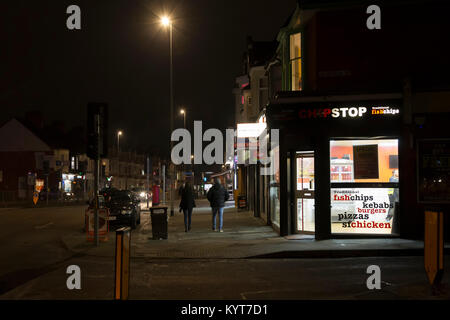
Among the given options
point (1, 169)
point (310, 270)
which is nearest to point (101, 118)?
point (310, 270)

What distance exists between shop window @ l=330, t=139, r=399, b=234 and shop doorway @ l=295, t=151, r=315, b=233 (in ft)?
2.87

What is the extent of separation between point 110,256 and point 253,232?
629 cm

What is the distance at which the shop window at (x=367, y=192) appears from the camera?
15.1 metres

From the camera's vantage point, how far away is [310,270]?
10664mm

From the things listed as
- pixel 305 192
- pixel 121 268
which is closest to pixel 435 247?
pixel 121 268

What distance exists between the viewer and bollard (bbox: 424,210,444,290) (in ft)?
27.3

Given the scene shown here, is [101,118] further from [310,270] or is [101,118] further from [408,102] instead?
[408,102]

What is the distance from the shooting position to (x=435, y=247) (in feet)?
27.5

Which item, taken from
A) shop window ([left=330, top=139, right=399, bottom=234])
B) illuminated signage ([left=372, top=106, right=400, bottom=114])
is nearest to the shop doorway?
shop window ([left=330, top=139, right=399, bottom=234])

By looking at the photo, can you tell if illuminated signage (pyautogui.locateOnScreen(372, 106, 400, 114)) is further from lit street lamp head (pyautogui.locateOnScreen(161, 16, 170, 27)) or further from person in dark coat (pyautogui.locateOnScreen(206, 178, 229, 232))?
lit street lamp head (pyautogui.locateOnScreen(161, 16, 170, 27))

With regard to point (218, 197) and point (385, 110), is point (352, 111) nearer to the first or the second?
point (385, 110)

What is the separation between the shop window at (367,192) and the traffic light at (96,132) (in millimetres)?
7065

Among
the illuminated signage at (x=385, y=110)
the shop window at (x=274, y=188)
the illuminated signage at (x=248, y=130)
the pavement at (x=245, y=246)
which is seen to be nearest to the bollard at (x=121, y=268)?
the pavement at (x=245, y=246)

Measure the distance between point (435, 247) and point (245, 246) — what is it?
678 cm
